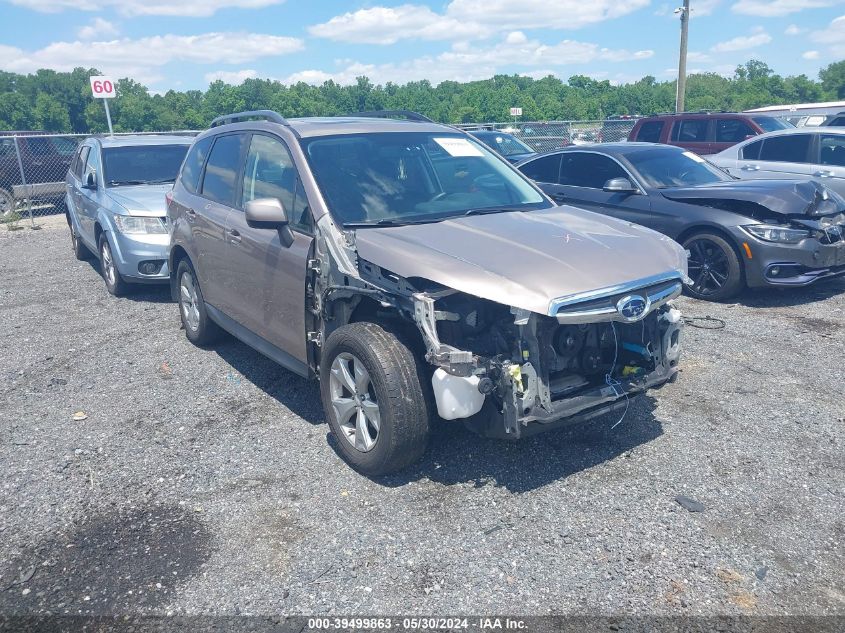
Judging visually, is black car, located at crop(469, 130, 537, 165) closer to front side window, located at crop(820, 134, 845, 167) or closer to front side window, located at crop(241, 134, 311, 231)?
front side window, located at crop(820, 134, 845, 167)

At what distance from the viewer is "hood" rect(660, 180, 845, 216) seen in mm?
7172

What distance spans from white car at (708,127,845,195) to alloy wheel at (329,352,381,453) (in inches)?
315

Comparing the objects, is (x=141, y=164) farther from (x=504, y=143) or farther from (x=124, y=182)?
(x=504, y=143)

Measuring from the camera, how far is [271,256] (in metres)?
4.61

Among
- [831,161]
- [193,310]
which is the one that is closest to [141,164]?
[193,310]

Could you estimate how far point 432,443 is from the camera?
14.6 feet

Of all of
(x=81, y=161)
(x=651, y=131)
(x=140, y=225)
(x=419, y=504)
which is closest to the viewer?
(x=419, y=504)

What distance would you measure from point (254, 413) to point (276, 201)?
161 cm

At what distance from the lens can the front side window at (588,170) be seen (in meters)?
8.49

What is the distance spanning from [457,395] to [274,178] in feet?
7.19

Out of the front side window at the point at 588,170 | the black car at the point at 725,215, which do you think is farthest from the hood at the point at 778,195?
the front side window at the point at 588,170

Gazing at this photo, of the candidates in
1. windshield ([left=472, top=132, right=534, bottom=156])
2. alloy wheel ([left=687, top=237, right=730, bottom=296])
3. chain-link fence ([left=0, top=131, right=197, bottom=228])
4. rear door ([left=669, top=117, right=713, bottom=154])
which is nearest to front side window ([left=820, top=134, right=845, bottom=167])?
rear door ([left=669, top=117, right=713, bottom=154])

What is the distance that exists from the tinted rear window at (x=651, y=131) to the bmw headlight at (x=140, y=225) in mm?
9406

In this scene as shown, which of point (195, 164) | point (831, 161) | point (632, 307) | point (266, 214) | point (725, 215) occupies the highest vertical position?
point (195, 164)
